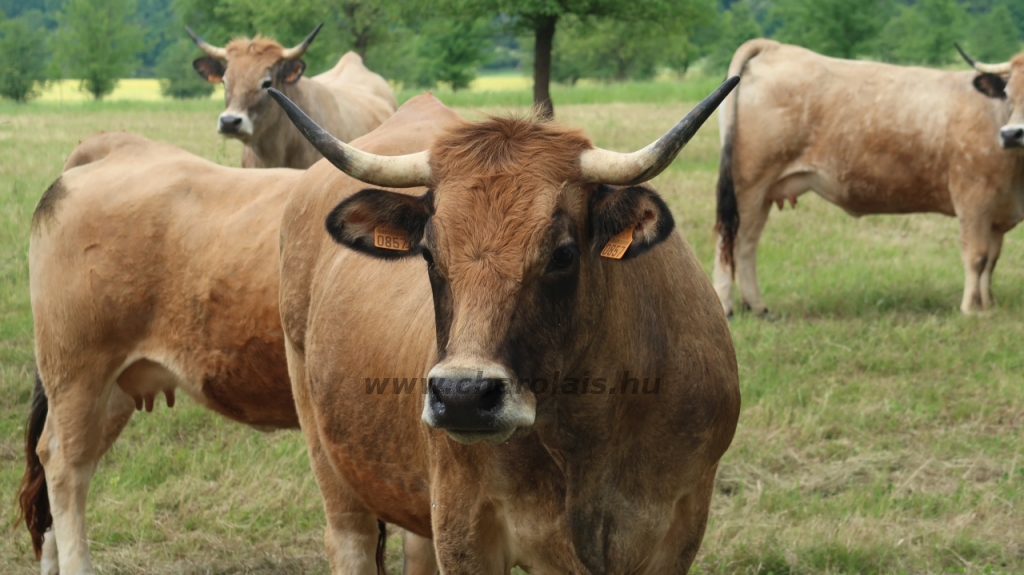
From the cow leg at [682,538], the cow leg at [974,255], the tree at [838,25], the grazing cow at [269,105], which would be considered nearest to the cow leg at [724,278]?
the cow leg at [974,255]

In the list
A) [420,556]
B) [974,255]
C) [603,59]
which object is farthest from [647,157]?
[603,59]

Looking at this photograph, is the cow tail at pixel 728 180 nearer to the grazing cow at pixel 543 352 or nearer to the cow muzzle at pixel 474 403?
the grazing cow at pixel 543 352

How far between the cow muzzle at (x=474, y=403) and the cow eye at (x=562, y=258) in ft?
1.21

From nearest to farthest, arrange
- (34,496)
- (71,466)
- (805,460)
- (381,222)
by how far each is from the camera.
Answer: (381,222), (71,466), (34,496), (805,460)

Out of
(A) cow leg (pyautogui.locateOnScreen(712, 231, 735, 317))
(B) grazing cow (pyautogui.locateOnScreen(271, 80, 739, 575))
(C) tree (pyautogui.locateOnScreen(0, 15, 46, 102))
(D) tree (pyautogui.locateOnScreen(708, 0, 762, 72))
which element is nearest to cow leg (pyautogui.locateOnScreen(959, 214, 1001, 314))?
(A) cow leg (pyautogui.locateOnScreen(712, 231, 735, 317))

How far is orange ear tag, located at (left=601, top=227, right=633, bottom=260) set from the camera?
3.12 m

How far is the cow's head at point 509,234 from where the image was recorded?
280cm

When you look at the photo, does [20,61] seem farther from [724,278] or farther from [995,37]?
[724,278]

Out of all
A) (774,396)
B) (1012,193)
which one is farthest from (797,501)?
(1012,193)

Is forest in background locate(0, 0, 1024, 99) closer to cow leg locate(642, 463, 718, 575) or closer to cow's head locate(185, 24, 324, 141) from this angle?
cow's head locate(185, 24, 324, 141)

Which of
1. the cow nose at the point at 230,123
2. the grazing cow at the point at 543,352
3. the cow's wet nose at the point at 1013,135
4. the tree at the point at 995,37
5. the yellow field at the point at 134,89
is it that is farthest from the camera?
the tree at the point at 995,37

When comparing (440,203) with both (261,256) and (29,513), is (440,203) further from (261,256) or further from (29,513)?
(29,513)

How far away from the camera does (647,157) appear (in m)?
3.07

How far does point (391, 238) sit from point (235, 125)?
6945 mm
